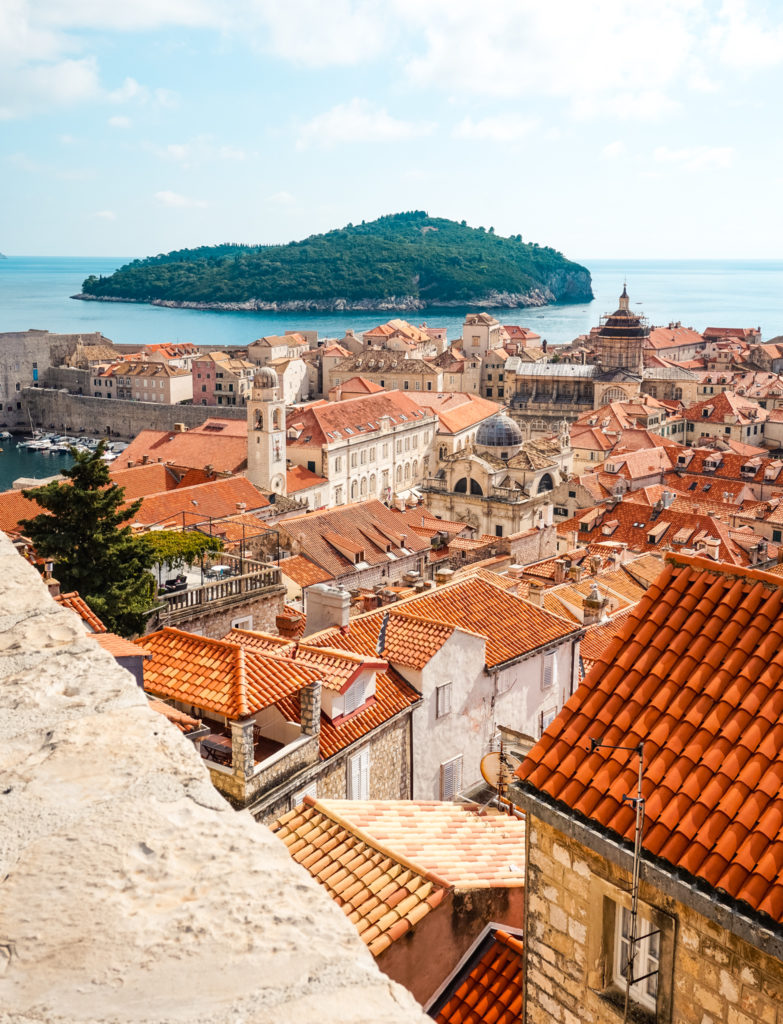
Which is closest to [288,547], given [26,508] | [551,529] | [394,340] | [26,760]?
[26,508]

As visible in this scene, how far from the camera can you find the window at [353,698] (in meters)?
10.8

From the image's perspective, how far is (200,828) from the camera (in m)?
2.20

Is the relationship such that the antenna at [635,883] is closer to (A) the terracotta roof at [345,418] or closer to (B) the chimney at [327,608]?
(B) the chimney at [327,608]

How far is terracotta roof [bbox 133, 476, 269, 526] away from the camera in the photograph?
1368 inches

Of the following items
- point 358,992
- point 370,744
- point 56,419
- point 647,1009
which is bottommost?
point 56,419

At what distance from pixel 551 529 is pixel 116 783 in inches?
1557

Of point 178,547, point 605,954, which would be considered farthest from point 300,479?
point 605,954

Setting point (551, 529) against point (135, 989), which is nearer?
point (135, 989)

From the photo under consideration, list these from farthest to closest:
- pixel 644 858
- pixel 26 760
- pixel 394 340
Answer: pixel 394 340 → pixel 644 858 → pixel 26 760

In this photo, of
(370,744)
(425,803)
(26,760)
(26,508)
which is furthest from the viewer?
(26,508)

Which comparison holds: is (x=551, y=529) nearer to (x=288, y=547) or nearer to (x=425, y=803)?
(x=288, y=547)

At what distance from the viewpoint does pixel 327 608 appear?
14.1 metres

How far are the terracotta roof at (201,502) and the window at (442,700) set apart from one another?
21988 mm

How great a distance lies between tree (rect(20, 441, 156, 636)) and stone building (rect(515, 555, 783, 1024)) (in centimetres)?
1055
